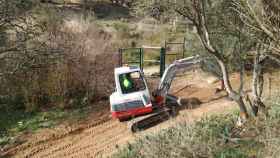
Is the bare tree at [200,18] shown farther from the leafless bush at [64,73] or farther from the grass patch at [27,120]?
the leafless bush at [64,73]

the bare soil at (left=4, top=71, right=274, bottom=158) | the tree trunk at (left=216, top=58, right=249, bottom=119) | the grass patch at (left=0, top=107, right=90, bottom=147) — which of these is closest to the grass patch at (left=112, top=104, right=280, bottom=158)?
the tree trunk at (left=216, top=58, right=249, bottom=119)

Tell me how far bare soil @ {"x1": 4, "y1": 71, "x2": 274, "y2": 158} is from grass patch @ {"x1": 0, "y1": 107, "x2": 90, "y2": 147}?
51 cm

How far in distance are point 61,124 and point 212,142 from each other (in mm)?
8708

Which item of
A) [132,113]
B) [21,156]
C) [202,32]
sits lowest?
[21,156]

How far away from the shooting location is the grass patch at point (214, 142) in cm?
766

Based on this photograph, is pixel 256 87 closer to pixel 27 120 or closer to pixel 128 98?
pixel 128 98

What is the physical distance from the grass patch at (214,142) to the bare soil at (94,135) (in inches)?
124

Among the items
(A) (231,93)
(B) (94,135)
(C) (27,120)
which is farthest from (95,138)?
(A) (231,93)

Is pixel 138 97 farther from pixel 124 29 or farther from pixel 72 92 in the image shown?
pixel 124 29

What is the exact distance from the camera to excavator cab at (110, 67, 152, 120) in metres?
14.5

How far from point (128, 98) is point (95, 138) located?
5.47 feet

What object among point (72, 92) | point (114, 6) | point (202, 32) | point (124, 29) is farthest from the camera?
point (114, 6)

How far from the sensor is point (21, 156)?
44.3 feet

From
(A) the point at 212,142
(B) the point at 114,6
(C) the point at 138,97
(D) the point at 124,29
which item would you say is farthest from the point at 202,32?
(B) the point at 114,6
